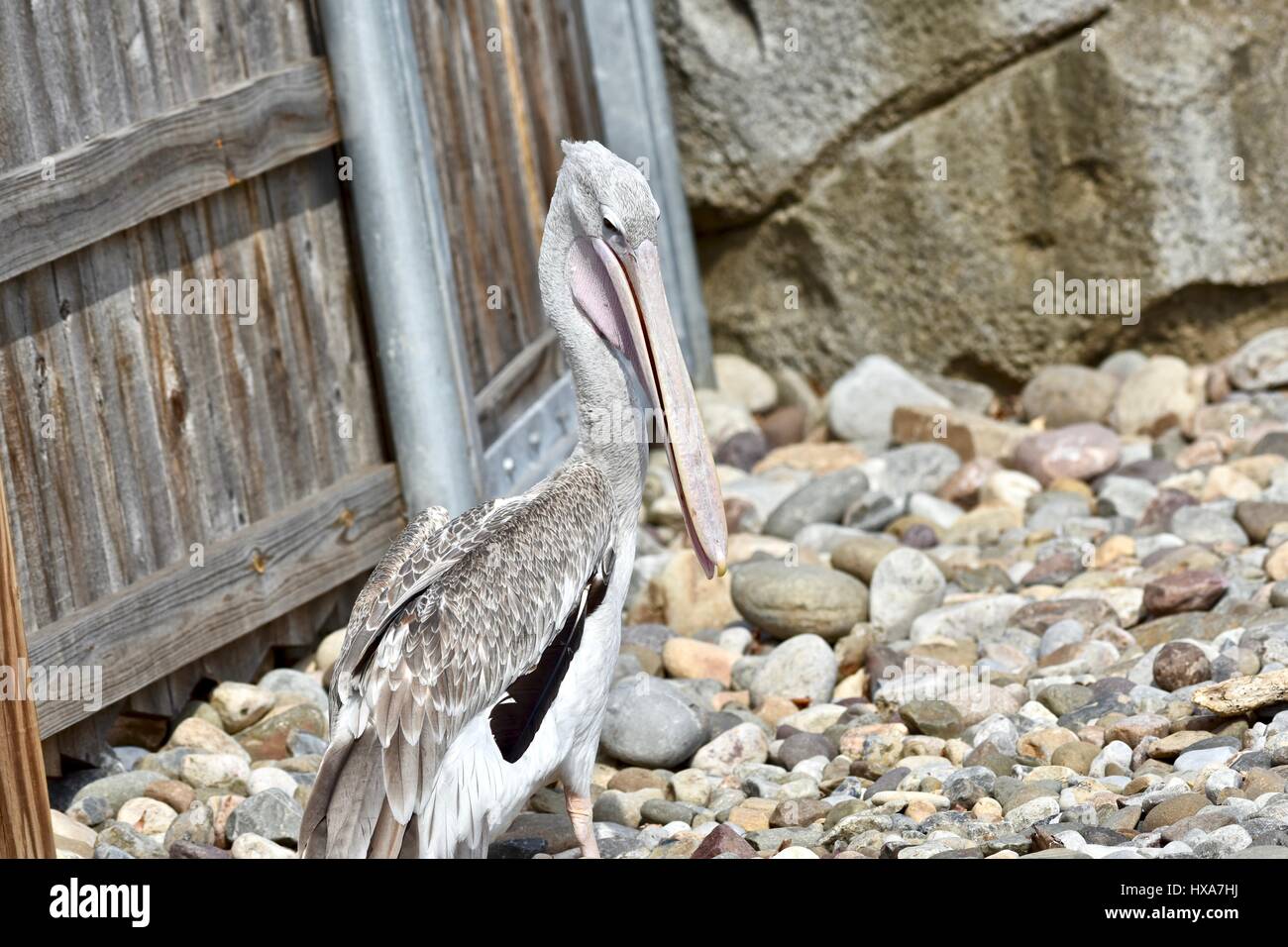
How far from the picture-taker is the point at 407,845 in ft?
13.7

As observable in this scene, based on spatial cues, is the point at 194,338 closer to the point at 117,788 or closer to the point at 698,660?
the point at 117,788

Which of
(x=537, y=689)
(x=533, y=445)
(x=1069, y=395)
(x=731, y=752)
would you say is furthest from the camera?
(x=1069, y=395)

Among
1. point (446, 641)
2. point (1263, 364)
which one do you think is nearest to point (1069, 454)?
point (1263, 364)

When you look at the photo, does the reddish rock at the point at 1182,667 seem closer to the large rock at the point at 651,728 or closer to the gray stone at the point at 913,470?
the large rock at the point at 651,728

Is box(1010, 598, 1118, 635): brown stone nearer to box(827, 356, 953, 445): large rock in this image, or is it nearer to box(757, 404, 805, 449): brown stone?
box(827, 356, 953, 445): large rock

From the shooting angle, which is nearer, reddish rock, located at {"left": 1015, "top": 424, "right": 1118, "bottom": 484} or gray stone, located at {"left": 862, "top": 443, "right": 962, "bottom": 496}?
reddish rock, located at {"left": 1015, "top": 424, "right": 1118, "bottom": 484}

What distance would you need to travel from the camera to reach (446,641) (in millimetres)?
4270

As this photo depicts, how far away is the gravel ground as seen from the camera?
459 centimetres

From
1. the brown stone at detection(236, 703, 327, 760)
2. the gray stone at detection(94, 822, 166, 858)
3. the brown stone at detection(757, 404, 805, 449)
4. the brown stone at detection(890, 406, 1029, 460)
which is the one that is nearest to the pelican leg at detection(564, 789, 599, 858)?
the gray stone at detection(94, 822, 166, 858)

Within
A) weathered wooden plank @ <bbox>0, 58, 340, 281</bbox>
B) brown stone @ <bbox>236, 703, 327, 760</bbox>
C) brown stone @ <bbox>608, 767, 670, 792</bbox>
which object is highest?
weathered wooden plank @ <bbox>0, 58, 340, 281</bbox>

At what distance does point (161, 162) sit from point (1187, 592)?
3.80 m

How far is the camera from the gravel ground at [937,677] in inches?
181

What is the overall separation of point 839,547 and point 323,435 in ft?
6.93

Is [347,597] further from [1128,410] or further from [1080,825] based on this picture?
[1128,410]
